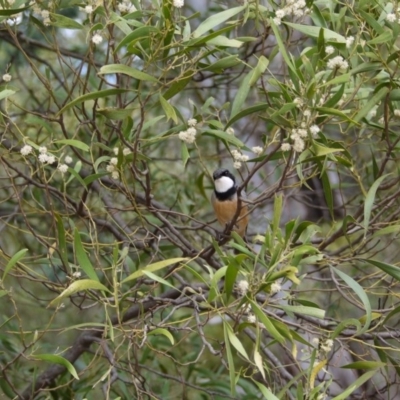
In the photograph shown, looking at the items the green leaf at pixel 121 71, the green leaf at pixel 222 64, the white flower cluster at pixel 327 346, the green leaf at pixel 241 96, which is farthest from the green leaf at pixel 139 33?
the white flower cluster at pixel 327 346

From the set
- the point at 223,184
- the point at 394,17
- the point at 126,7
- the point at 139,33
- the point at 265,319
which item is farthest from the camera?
the point at 223,184

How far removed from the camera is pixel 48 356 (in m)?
1.87

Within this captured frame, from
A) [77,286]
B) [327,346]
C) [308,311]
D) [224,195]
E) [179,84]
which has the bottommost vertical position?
[224,195]

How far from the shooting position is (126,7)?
2111mm

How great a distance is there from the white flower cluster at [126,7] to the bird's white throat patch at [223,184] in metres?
1.37

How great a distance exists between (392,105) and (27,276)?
1000mm

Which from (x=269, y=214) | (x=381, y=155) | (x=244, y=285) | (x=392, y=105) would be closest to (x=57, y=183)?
(x=269, y=214)

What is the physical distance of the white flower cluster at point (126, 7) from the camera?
6.88ft

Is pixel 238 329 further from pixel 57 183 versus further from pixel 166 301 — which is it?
pixel 57 183

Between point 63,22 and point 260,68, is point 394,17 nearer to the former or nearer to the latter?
point 260,68

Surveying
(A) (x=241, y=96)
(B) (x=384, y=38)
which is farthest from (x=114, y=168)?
(B) (x=384, y=38)

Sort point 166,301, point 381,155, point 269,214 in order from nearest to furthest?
point 166,301, point 381,155, point 269,214

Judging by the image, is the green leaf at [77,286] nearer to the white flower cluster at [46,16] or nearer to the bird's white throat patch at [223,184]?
the white flower cluster at [46,16]

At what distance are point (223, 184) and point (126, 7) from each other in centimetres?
140
